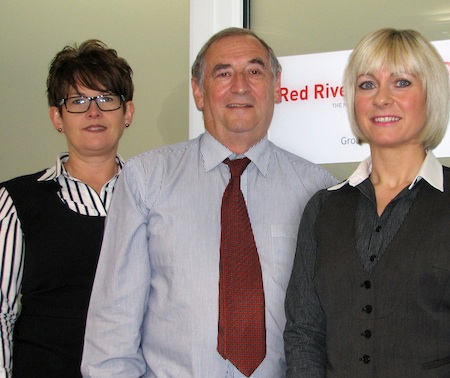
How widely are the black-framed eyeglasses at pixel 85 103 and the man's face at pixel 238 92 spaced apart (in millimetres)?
359

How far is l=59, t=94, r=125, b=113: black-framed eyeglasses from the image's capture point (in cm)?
263

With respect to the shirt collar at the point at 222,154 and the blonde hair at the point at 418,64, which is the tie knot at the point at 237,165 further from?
the blonde hair at the point at 418,64

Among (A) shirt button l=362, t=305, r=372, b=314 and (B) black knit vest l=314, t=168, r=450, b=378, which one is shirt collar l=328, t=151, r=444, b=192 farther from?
(A) shirt button l=362, t=305, r=372, b=314

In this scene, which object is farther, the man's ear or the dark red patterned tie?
the man's ear

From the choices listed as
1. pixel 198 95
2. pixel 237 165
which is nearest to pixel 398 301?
pixel 237 165

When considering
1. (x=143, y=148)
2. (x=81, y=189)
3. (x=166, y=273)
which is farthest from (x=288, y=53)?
(x=166, y=273)

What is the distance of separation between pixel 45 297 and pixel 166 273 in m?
0.49

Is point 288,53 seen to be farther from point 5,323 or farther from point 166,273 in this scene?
point 5,323

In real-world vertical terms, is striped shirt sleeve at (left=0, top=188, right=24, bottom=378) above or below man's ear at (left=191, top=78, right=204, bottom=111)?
below

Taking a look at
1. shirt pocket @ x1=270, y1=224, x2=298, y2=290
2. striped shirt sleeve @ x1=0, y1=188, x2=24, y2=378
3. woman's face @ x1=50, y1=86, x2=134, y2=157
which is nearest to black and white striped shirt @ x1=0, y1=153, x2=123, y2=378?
striped shirt sleeve @ x1=0, y1=188, x2=24, y2=378

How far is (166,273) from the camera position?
2.21 metres

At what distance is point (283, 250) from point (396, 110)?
0.57 metres

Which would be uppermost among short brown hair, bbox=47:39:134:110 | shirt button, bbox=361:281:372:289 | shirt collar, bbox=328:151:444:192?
short brown hair, bbox=47:39:134:110

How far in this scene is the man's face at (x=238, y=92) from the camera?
93.2 inches
